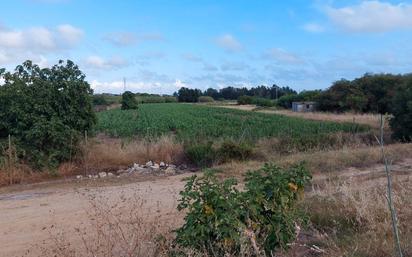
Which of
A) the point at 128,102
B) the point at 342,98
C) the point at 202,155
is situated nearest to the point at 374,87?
the point at 342,98

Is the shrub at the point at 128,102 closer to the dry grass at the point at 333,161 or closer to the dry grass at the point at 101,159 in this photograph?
the dry grass at the point at 101,159

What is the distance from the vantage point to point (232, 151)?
63.4 ft

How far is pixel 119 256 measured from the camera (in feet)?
18.2

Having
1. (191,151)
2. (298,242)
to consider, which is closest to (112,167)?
(191,151)

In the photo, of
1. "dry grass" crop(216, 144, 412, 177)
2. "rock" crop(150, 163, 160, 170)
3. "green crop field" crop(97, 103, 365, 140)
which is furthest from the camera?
"green crop field" crop(97, 103, 365, 140)

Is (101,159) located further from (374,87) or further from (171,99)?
(171,99)

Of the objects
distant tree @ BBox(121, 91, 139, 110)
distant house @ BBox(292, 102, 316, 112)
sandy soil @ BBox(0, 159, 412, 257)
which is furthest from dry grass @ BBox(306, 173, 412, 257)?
distant tree @ BBox(121, 91, 139, 110)

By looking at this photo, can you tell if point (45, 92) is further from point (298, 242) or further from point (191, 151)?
point (298, 242)

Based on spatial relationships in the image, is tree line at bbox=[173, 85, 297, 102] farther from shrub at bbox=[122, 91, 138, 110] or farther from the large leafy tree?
the large leafy tree

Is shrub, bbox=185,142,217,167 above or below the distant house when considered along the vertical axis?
above

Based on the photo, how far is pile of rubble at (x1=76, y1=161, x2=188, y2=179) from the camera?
17750 millimetres

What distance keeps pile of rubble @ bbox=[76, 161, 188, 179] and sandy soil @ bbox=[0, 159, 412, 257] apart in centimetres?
102

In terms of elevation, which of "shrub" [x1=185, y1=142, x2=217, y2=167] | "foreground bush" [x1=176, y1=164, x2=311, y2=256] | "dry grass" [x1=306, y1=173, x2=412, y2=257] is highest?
"foreground bush" [x1=176, y1=164, x2=311, y2=256]

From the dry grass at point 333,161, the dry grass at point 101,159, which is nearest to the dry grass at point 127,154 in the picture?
the dry grass at point 101,159
